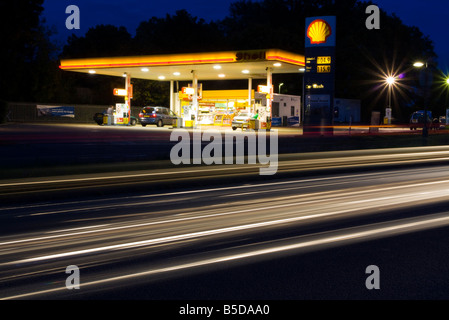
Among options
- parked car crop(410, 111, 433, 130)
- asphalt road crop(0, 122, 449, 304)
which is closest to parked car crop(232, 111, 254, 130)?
parked car crop(410, 111, 433, 130)

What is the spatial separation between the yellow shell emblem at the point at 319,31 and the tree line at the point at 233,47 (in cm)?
A: 2851

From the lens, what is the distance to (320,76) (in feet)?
113

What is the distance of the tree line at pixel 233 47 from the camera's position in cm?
6103

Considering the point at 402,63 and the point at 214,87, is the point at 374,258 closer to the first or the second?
the point at 214,87

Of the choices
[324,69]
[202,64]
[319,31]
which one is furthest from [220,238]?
[202,64]

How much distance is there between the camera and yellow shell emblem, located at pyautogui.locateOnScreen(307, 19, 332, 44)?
3431cm

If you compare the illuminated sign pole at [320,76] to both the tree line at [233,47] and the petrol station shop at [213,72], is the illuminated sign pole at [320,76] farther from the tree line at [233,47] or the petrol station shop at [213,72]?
the tree line at [233,47]

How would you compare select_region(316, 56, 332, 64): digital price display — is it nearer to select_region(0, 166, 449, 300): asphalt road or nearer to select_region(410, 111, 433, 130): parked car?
select_region(410, 111, 433, 130): parked car

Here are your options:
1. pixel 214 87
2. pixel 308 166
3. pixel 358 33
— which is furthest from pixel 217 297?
pixel 358 33

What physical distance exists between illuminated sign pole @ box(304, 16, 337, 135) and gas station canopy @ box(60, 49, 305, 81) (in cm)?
459

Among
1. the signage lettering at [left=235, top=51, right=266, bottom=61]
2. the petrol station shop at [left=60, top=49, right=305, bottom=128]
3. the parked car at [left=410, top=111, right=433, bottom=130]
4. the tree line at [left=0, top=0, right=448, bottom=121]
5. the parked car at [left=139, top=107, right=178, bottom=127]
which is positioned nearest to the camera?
the signage lettering at [left=235, top=51, right=266, bottom=61]

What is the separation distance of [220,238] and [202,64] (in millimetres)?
37021

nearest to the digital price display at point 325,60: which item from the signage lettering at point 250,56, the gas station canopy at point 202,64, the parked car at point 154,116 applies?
the gas station canopy at point 202,64

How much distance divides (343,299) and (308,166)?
44.8 ft
